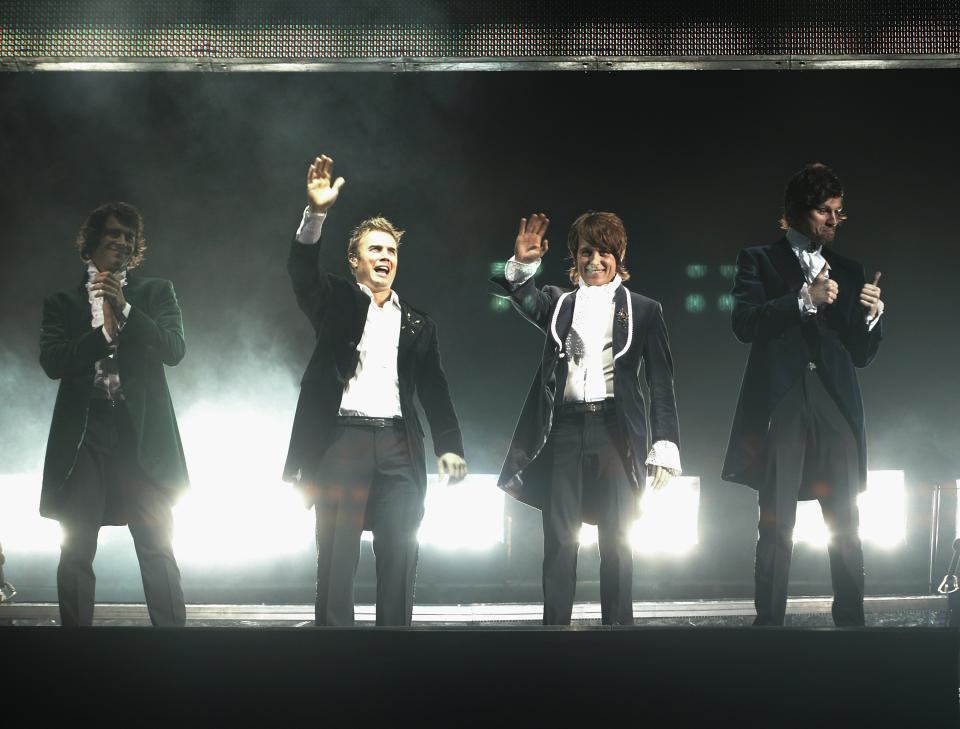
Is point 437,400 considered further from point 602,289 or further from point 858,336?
point 858,336

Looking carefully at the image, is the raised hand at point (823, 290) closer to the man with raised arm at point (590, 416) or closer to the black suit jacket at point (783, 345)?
the black suit jacket at point (783, 345)

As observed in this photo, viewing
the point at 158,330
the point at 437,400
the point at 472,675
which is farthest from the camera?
the point at 158,330

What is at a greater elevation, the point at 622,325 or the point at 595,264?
the point at 595,264

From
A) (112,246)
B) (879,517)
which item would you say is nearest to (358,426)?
(112,246)

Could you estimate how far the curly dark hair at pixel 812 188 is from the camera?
12.4ft

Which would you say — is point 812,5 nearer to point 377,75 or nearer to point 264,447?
point 377,75

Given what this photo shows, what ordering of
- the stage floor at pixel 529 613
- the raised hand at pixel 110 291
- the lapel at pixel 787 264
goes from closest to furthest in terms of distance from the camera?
the lapel at pixel 787 264, the raised hand at pixel 110 291, the stage floor at pixel 529 613

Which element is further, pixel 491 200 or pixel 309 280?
pixel 491 200

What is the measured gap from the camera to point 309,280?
3.65m

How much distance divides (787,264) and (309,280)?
1708 millimetres

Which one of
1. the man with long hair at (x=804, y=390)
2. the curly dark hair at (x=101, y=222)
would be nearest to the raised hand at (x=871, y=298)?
the man with long hair at (x=804, y=390)

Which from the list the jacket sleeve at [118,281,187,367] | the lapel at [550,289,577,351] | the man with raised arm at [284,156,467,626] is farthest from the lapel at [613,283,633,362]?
the jacket sleeve at [118,281,187,367]

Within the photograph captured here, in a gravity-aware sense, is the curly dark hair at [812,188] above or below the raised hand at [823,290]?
above

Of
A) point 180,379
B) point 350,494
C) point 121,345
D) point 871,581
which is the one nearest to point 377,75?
point 180,379
